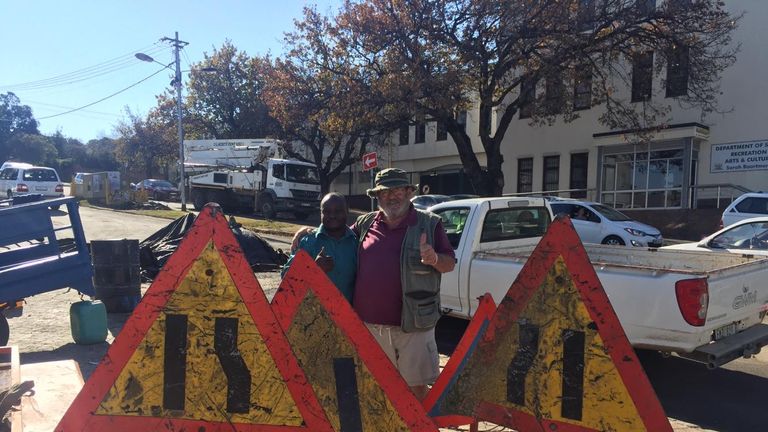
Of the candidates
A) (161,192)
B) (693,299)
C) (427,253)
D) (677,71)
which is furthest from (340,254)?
(161,192)

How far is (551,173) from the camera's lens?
25.1 meters

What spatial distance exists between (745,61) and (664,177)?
16.3ft

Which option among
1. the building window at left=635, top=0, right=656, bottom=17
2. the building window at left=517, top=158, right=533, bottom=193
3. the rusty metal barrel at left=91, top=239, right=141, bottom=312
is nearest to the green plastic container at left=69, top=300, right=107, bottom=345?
the rusty metal barrel at left=91, top=239, right=141, bottom=312

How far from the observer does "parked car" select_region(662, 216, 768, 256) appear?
7.89m

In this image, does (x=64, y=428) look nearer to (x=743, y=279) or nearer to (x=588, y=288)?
(x=588, y=288)

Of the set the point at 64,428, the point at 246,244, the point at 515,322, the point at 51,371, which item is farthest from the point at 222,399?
the point at 246,244

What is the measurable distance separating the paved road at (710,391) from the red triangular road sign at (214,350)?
10.9ft

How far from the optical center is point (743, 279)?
4430 millimetres

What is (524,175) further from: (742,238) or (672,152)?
(742,238)

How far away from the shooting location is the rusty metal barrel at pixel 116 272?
6988mm

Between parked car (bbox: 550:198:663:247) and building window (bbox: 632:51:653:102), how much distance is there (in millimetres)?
8603

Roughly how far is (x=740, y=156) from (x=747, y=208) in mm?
7806

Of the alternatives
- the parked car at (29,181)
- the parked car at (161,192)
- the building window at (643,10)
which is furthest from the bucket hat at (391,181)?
the parked car at (161,192)

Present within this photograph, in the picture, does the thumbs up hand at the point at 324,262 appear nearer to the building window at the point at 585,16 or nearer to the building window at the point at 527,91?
the building window at the point at 585,16
